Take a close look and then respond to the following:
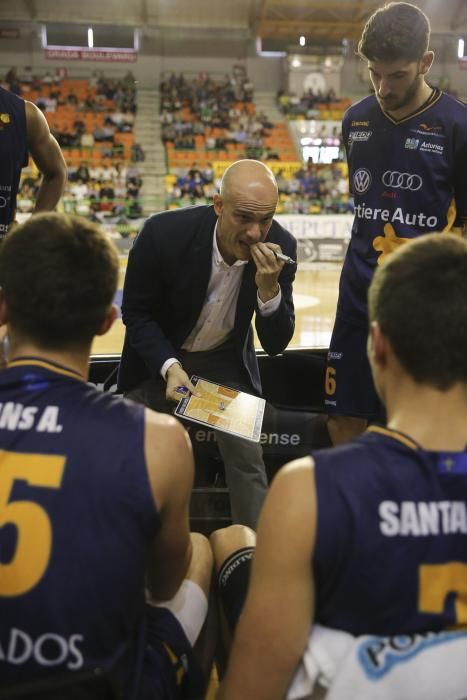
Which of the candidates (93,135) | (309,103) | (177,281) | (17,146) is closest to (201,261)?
(177,281)

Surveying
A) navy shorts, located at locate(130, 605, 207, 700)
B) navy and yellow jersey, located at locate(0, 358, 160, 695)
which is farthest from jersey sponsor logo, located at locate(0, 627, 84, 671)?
navy shorts, located at locate(130, 605, 207, 700)

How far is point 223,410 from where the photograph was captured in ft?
6.81

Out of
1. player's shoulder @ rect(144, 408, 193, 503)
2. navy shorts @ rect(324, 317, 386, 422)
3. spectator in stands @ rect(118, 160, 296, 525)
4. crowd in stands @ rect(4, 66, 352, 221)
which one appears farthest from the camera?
crowd in stands @ rect(4, 66, 352, 221)

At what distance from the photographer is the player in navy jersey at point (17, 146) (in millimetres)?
2209

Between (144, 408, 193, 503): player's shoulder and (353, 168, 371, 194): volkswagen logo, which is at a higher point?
(353, 168, 371, 194): volkswagen logo

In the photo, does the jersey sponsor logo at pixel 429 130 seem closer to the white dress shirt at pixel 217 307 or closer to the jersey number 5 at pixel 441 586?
the white dress shirt at pixel 217 307

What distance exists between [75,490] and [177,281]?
1.61 m

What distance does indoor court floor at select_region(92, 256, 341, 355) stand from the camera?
5.03 meters

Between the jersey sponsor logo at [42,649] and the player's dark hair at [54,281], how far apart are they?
0.47 meters

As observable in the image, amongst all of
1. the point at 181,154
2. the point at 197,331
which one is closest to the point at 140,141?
the point at 181,154

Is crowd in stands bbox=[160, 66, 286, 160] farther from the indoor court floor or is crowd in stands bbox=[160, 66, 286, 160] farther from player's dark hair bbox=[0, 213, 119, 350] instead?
player's dark hair bbox=[0, 213, 119, 350]

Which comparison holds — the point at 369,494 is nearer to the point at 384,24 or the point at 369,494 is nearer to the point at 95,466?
the point at 95,466

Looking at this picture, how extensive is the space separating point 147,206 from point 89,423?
14.2 metres

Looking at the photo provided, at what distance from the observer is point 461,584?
37.1 inches
